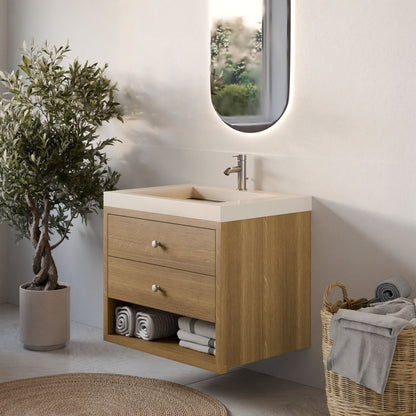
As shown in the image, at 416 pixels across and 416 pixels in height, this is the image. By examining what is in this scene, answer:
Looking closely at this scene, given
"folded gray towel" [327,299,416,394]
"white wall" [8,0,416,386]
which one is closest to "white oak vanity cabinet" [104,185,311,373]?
"white wall" [8,0,416,386]

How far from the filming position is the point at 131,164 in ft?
12.7

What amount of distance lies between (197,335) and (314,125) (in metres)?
1.00

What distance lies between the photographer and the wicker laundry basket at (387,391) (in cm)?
231

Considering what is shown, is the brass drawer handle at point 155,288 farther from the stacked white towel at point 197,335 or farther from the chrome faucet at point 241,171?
the chrome faucet at point 241,171

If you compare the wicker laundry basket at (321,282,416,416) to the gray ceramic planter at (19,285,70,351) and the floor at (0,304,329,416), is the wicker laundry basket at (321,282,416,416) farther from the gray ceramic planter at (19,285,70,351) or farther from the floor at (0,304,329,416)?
the gray ceramic planter at (19,285,70,351)

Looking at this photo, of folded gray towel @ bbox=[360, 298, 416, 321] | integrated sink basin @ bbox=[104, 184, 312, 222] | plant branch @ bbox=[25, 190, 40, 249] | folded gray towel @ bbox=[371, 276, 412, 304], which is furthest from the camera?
plant branch @ bbox=[25, 190, 40, 249]

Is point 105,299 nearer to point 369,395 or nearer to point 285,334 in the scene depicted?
point 285,334

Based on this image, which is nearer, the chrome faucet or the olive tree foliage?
the chrome faucet

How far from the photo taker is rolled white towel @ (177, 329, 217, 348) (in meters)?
2.86

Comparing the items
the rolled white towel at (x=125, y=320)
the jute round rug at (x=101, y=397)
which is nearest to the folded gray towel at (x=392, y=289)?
the jute round rug at (x=101, y=397)

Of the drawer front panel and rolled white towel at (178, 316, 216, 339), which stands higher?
the drawer front panel

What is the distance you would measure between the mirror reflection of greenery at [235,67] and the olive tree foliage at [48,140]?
1.92 ft

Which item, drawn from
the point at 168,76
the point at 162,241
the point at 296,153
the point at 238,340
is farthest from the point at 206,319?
the point at 168,76

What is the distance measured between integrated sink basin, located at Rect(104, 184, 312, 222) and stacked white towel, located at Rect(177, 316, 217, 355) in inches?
17.7
